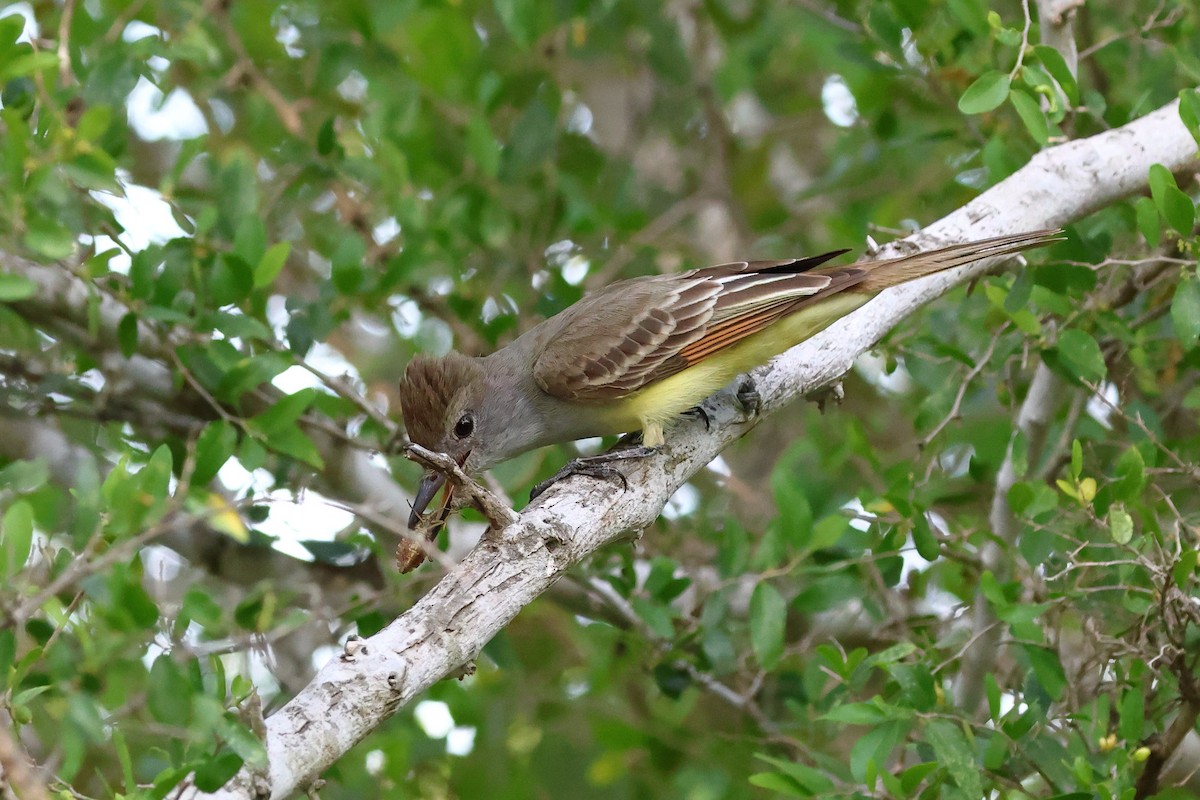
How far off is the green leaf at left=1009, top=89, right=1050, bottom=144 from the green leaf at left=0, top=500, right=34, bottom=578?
3.36 meters

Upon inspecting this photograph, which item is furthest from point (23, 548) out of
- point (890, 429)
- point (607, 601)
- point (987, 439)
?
point (890, 429)

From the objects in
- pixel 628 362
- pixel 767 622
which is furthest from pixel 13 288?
pixel 767 622

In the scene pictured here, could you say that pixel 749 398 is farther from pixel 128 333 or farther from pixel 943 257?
pixel 128 333

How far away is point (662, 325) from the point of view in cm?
533

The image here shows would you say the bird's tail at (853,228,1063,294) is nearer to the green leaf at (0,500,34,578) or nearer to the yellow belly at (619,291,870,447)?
the yellow belly at (619,291,870,447)

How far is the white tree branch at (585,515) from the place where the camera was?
2.85 metres

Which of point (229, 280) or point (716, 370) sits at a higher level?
point (229, 280)

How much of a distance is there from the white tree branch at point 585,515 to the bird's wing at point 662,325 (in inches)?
8.6

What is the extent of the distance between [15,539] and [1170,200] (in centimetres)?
352

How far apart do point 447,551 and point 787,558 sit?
1.50m

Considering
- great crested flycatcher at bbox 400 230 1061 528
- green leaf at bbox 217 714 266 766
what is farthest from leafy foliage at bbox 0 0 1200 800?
great crested flycatcher at bbox 400 230 1061 528

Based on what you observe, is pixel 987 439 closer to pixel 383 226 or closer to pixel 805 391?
pixel 805 391

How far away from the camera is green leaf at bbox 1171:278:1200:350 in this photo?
3.96 meters

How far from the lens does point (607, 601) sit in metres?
5.42
